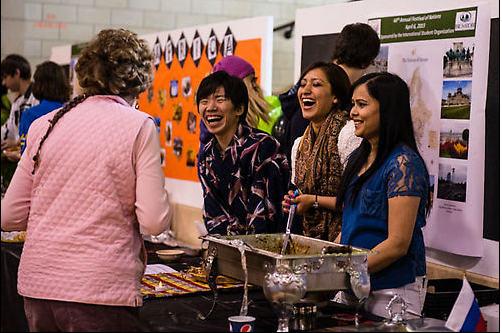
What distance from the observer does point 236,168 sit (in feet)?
10.0

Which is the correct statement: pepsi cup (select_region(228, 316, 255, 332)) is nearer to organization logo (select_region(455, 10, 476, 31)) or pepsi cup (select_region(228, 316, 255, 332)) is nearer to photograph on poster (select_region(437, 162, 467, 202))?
photograph on poster (select_region(437, 162, 467, 202))

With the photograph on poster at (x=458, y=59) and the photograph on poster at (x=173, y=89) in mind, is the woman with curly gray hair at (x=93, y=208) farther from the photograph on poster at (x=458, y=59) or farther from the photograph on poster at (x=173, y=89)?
the photograph on poster at (x=173, y=89)

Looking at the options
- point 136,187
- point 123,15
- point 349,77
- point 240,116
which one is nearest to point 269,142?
point 240,116

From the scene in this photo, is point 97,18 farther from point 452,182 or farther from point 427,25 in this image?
point 452,182

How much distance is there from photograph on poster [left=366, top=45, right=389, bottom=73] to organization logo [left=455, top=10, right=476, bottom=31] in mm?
454

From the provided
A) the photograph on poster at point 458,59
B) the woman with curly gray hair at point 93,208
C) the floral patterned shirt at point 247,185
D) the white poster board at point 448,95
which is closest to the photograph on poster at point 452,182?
the white poster board at point 448,95

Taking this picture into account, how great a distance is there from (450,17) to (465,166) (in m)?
0.68

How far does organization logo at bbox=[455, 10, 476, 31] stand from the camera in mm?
3279

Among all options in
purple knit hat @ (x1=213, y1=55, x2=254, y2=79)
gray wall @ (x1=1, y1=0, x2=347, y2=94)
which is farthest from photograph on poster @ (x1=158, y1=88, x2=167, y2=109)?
gray wall @ (x1=1, y1=0, x2=347, y2=94)

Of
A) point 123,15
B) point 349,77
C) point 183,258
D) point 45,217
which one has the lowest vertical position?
point 183,258

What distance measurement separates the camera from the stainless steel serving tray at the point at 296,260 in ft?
7.09

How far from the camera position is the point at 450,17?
3404 mm

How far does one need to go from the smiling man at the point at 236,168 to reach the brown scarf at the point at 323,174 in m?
0.16

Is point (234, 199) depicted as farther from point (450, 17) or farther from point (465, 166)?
point (450, 17)
